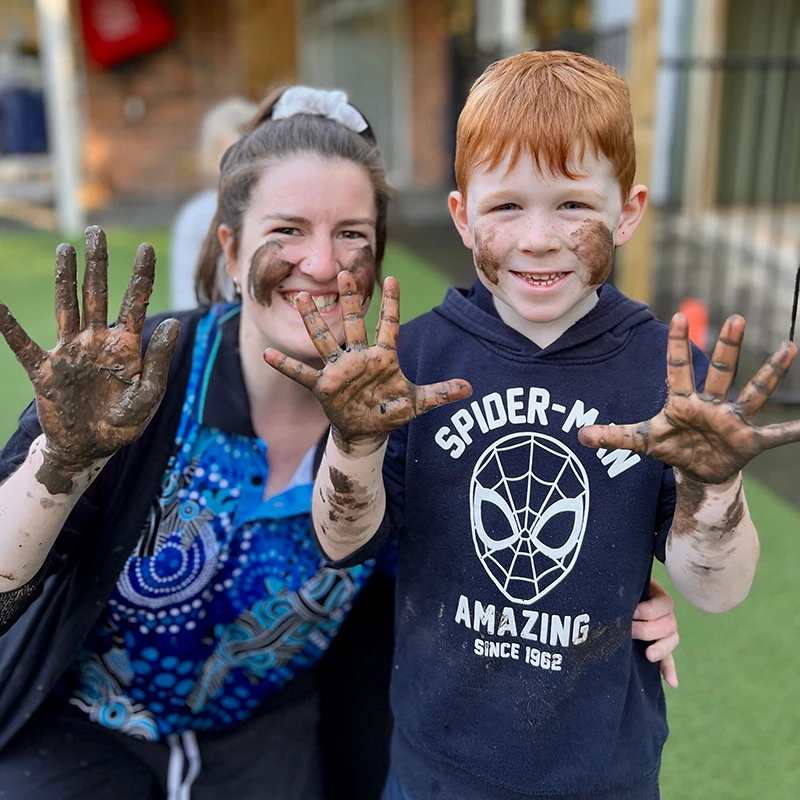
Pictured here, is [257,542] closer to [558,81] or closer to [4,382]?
[558,81]

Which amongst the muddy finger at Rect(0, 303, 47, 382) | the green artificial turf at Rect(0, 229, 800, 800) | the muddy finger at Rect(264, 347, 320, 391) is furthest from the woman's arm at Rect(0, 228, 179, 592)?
the green artificial turf at Rect(0, 229, 800, 800)

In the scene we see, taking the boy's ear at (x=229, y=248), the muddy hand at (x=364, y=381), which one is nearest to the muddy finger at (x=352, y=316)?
the muddy hand at (x=364, y=381)

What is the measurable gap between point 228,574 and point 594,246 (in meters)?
1.00

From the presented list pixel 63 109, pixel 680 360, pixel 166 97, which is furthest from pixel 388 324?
pixel 166 97

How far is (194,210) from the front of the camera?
4.21 meters

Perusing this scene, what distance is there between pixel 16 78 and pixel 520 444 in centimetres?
1213

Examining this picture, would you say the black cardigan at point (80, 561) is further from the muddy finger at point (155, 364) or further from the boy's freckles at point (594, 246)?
the boy's freckles at point (594, 246)

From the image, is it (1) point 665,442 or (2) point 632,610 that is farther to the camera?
(2) point 632,610

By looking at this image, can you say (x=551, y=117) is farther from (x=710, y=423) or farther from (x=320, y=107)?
(x=320, y=107)

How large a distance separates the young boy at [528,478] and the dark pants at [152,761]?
0.54 m

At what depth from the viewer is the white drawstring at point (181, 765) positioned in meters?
2.01

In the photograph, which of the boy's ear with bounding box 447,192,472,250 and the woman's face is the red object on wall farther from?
the boy's ear with bounding box 447,192,472,250

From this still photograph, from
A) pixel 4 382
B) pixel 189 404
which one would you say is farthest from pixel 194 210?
pixel 189 404

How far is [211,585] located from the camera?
1938mm
